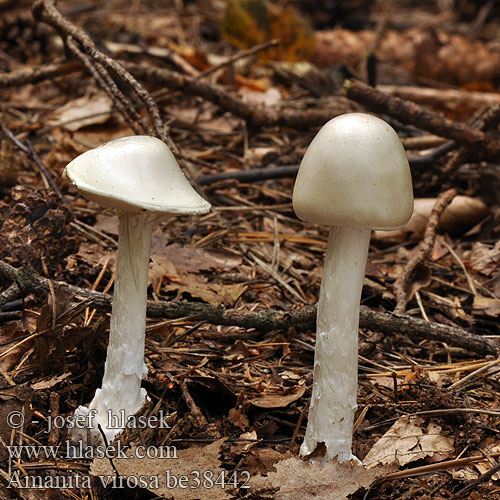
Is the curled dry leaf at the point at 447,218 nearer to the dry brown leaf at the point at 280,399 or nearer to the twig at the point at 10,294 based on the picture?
the dry brown leaf at the point at 280,399

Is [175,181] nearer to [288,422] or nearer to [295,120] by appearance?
[288,422]

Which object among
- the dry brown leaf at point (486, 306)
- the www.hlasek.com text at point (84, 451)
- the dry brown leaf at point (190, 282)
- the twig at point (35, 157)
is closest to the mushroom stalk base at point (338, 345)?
the www.hlasek.com text at point (84, 451)

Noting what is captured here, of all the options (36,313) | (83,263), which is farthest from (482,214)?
(36,313)

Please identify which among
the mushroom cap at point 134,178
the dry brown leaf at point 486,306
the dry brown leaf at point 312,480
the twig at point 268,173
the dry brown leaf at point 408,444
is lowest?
the dry brown leaf at point 486,306

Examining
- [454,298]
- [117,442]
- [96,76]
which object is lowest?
[454,298]

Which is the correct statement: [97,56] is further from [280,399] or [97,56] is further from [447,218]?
[447,218]

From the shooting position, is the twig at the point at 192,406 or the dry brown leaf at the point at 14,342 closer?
the twig at the point at 192,406

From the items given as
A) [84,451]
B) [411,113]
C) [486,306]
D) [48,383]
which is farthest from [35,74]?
[486,306]

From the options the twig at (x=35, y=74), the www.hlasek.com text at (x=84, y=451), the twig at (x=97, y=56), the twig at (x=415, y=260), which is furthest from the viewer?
the twig at (x=35, y=74)
